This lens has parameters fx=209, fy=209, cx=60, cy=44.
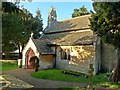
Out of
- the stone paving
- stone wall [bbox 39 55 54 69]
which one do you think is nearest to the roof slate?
stone wall [bbox 39 55 54 69]

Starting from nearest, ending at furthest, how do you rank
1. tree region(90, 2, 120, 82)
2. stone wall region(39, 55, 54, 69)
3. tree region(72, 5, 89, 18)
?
tree region(90, 2, 120, 82), stone wall region(39, 55, 54, 69), tree region(72, 5, 89, 18)

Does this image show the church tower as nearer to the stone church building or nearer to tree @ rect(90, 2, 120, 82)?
the stone church building

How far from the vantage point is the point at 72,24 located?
39.1m

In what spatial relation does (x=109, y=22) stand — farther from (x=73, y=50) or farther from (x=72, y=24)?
(x=72, y=24)

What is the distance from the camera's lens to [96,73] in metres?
28.2

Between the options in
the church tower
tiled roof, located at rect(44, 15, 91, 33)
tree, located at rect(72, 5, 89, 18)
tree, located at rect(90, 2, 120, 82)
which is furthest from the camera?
tree, located at rect(72, 5, 89, 18)

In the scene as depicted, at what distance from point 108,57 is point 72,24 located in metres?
11.8

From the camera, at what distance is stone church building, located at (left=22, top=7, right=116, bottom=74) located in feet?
95.1

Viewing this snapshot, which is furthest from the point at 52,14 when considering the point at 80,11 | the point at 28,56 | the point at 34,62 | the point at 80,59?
the point at 80,59

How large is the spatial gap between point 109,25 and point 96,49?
26.0 ft

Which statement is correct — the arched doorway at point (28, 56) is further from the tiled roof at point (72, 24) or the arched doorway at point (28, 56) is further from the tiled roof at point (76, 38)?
the tiled roof at point (72, 24)

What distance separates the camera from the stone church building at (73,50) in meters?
29.0

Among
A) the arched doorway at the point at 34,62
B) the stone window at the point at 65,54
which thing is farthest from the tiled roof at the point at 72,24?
the arched doorway at the point at 34,62

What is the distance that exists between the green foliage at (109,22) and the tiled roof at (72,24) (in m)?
12.3
